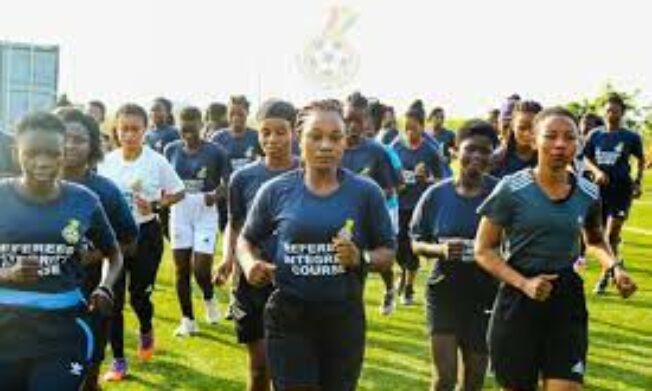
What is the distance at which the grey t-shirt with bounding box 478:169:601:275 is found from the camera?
628cm

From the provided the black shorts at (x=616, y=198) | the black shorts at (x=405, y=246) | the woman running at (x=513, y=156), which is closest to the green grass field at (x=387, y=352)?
the black shorts at (x=405, y=246)

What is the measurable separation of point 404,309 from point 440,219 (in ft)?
20.8

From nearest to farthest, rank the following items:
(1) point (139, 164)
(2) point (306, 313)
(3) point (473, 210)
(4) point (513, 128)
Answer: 1. (2) point (306, 313)
2. (3) point (473, 210)
3. (4) point (513, 128)
4. (1) point (139, 164)

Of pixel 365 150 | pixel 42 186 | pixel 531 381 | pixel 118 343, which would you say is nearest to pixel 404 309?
pixel 365 150

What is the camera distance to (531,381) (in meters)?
6.37

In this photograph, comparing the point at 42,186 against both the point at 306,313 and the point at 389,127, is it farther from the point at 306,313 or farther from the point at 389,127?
the point at 389,127

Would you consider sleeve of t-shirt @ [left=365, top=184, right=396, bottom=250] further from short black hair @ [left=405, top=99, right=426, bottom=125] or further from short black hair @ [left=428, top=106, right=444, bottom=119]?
short black hair @ [left=428, top=106, right=444, bottom=119]

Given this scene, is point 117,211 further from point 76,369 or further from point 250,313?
point 76,369

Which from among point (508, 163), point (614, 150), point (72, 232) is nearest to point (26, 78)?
point (614, 150)

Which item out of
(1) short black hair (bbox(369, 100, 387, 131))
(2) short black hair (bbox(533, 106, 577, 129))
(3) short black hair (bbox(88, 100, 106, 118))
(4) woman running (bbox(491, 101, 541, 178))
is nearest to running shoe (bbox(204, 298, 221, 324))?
(1) short black hair (bbox(369, 100, 387, 131))

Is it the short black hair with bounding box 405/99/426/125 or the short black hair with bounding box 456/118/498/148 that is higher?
the short black hair with bounding box 405/99/426/125

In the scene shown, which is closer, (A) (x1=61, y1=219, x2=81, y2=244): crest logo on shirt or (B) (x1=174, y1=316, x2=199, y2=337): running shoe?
(A) (x1=61, y1=219, x2=81, y2=244): crest logo on shirt

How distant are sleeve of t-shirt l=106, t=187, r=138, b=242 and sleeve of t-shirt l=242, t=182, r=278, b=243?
79cm

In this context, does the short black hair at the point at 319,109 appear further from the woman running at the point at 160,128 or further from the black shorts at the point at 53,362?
the woman running at the point at 160,128
